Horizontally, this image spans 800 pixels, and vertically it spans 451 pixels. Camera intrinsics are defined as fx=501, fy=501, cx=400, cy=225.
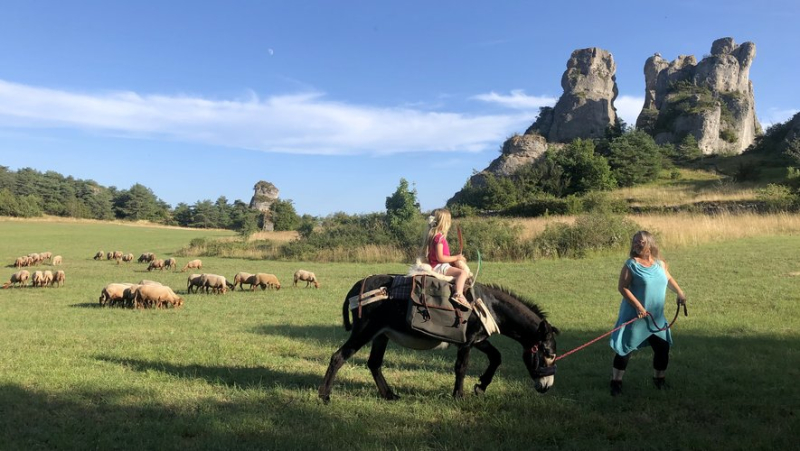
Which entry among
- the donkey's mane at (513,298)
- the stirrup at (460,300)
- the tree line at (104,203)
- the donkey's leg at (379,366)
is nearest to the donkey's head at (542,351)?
the donkey's mane at (513,298)

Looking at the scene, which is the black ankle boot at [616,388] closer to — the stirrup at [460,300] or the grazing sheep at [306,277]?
the stirrup at [460,300]

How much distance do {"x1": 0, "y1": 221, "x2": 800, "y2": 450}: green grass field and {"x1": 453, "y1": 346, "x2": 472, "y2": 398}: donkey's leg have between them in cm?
18

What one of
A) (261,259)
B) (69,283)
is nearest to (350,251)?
(261,259)

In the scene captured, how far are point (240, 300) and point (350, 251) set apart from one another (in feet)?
49.3

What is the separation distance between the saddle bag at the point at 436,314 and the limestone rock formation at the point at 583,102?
7929 cm

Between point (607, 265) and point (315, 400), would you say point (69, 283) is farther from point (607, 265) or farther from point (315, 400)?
point (607, 265)

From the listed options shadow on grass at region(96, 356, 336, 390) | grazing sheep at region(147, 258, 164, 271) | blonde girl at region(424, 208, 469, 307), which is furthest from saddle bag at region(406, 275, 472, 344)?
grazing sheep at region(147, 258, 164, 271)

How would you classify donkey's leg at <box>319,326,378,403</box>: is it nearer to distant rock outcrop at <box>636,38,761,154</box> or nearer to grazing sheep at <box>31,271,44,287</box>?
grazing sheep at <box>31,271,44,287</box>

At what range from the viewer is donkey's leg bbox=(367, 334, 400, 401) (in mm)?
5281

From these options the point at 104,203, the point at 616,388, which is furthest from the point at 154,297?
the point at 104,203

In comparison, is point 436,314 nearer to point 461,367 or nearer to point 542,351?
point 461,367

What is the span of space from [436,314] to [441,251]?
0.67 meters

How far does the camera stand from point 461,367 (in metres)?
5.26

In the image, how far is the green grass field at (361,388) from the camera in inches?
166
